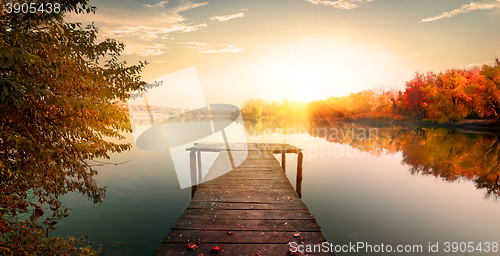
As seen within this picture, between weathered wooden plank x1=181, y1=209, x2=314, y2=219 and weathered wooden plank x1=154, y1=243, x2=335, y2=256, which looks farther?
weathered wooden plank x1=181, y1=209, x2=314, y2=219

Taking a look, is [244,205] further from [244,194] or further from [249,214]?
[244,194]

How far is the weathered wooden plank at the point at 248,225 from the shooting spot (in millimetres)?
4207

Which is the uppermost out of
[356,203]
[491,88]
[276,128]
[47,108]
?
[491,88]

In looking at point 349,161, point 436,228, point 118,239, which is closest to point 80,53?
point 118,239

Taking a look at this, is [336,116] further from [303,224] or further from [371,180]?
[303,224]

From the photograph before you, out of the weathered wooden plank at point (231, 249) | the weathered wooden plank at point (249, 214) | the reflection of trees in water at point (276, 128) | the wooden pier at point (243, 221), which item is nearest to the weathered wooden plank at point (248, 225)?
the wooden pier at point (243, 221)

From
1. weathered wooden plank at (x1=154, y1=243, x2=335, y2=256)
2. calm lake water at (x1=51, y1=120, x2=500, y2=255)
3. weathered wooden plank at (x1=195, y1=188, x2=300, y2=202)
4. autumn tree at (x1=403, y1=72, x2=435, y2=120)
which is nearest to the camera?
weathered wooden plank at (x1=154, y1=243, x2=335, y2=256)

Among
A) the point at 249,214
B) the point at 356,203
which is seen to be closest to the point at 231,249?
the point at 249,214

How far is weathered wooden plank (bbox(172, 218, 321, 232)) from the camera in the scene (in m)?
4.21

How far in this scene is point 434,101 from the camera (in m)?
53.8

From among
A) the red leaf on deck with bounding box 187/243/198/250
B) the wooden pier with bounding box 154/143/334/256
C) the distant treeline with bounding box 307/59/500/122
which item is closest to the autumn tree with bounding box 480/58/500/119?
the distant treeline with bounding box 307/59/500/122

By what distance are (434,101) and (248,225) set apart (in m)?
67.6

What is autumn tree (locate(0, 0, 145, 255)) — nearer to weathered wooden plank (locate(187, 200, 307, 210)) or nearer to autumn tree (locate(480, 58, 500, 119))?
weathered wooden plank (locate(187, 200, 307, 210))

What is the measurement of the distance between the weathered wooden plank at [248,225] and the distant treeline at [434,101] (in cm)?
5796
